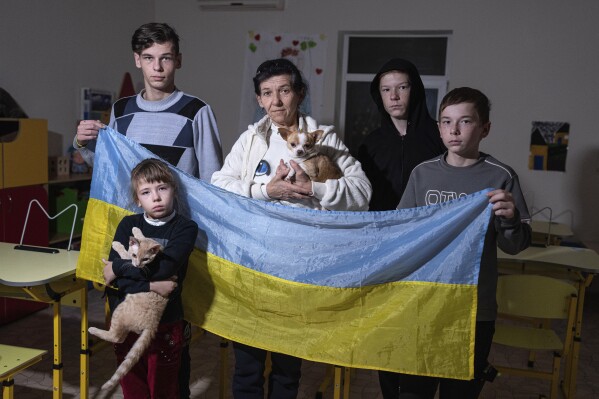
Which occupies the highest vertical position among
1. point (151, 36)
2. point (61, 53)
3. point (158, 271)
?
point (61, 53)

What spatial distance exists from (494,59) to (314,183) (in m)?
3.46

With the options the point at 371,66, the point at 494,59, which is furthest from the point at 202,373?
the point at 494,59

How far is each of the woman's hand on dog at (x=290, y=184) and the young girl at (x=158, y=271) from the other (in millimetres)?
317

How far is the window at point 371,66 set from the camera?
15.9ft

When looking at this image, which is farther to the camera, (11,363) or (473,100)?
(11,363)

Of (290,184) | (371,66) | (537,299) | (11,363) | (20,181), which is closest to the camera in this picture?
(290,184)

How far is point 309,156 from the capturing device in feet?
5.79

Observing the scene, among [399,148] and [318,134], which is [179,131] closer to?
[318,134]

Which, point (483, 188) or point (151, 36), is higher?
point (151, 36)

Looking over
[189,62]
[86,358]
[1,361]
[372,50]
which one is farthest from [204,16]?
[1,361]

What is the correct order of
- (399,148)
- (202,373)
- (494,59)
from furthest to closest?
(494,59) → (202,373) → (399,148)

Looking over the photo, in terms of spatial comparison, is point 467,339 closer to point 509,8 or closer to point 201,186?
point 201,186

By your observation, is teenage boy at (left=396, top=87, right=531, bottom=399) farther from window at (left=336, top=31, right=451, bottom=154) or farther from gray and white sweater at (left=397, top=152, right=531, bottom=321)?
window at (left=336, top=31, right=451, bottom=154)

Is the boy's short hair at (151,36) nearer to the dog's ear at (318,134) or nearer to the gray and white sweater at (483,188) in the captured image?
the dog's ear at (318,134)
